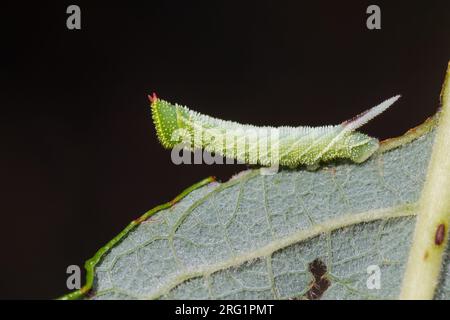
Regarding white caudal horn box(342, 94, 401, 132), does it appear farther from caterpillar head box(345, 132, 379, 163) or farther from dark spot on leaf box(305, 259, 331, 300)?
dark spot on leaf box(305, 259, 331, 300)

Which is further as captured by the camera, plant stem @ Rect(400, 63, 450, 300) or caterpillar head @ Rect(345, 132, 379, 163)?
caterpillar head @ Rect(345, 132, 379, 163)

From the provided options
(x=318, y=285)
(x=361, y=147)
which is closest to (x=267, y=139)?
(x=361, y=147)

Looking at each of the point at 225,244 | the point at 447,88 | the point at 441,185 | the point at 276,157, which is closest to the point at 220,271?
the point at 225,244

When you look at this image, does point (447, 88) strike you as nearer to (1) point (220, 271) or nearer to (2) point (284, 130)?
(2) point (284, 130)

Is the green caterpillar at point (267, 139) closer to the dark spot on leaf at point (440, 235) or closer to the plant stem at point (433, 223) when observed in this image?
the plant stem at point (433, 223)

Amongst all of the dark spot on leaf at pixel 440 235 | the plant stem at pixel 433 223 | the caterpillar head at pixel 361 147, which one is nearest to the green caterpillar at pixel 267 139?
the caterpillar head at pixel 361 147

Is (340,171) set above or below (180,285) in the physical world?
above

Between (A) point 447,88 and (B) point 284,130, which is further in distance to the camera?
(B) point 284,130

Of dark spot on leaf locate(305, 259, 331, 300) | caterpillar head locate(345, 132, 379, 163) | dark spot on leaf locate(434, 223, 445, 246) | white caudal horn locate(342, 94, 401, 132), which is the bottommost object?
dark spot on leaf locate(305, 259, 331, 300)

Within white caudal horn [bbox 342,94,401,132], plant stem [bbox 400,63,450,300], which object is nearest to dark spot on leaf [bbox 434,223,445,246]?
plant stem [bbox 400,63,450,300]
